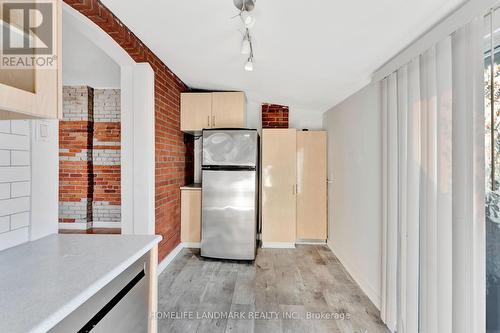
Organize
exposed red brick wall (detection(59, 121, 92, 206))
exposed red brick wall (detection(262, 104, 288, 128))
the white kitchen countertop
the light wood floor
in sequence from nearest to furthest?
the white kitchen countertop < the light wood floor < exposed red brick wall (detection(262, 104, 288, 128)) < exposed red brick wall (detection(59, 121, 92, 206))

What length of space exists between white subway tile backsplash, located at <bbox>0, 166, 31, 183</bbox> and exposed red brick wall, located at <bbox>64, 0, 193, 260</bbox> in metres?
1.24

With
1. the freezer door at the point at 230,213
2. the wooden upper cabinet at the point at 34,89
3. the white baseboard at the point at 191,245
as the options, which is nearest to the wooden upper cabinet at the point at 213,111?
the freezer door at the point at 230,213

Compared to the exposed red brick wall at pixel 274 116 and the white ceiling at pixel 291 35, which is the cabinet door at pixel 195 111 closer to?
the white ceiling at pixel 291 35

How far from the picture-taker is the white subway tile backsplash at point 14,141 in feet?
3.81

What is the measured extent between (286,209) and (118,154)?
318 cm

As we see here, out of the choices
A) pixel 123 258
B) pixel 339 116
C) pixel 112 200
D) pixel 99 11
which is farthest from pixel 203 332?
pixel 112 200

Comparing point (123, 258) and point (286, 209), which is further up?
point (123, 258)

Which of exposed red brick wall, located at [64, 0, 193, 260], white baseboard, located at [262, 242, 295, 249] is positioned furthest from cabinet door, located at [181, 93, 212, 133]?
→ white baseboard, located at [262, 242, 295, 249]

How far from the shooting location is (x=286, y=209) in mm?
3738

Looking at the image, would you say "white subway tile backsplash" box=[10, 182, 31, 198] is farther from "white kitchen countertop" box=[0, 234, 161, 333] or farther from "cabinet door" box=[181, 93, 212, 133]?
"cabinet door" box=[181, 93, 212, 133]

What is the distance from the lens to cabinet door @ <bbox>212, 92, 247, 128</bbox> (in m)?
3.65

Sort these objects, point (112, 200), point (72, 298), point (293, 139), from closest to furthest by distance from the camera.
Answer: point (72, 298)
point (293, 139)
point (112, 200)

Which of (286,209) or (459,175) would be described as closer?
(459,175)

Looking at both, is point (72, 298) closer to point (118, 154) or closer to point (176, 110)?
point (176, 110)
